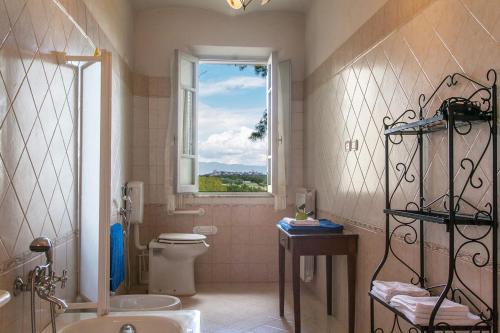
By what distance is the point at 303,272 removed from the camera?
418cm

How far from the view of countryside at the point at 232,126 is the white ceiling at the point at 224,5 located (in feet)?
2.22

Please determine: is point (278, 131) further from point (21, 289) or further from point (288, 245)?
point (21, 289)

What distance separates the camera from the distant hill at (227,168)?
16.9 feet

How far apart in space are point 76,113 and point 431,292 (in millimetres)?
2052

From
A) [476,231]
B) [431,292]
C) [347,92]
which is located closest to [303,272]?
[347,92]

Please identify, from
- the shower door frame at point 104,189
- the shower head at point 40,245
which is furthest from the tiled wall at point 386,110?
the shower head at point 40,245

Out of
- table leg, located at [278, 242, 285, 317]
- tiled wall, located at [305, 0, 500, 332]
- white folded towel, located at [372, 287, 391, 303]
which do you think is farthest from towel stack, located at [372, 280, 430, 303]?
table leg, located at [278, 242, 285, 317]

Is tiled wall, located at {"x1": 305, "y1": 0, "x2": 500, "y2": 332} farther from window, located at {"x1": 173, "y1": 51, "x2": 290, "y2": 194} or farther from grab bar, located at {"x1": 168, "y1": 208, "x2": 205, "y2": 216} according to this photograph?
grab bar, located at {"x1": 168, "y1": 208, "x2": 205, "y2": 216}

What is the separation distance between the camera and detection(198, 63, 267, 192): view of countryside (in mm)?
5152

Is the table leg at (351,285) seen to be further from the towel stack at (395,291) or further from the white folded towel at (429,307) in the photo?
the white folded towel at (429,307)

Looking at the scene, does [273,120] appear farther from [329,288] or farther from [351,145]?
[329,288]

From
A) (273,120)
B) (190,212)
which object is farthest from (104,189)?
(273,120)

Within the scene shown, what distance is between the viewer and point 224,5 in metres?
4.63

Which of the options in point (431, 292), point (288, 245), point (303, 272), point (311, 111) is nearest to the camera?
point (431, 292)
